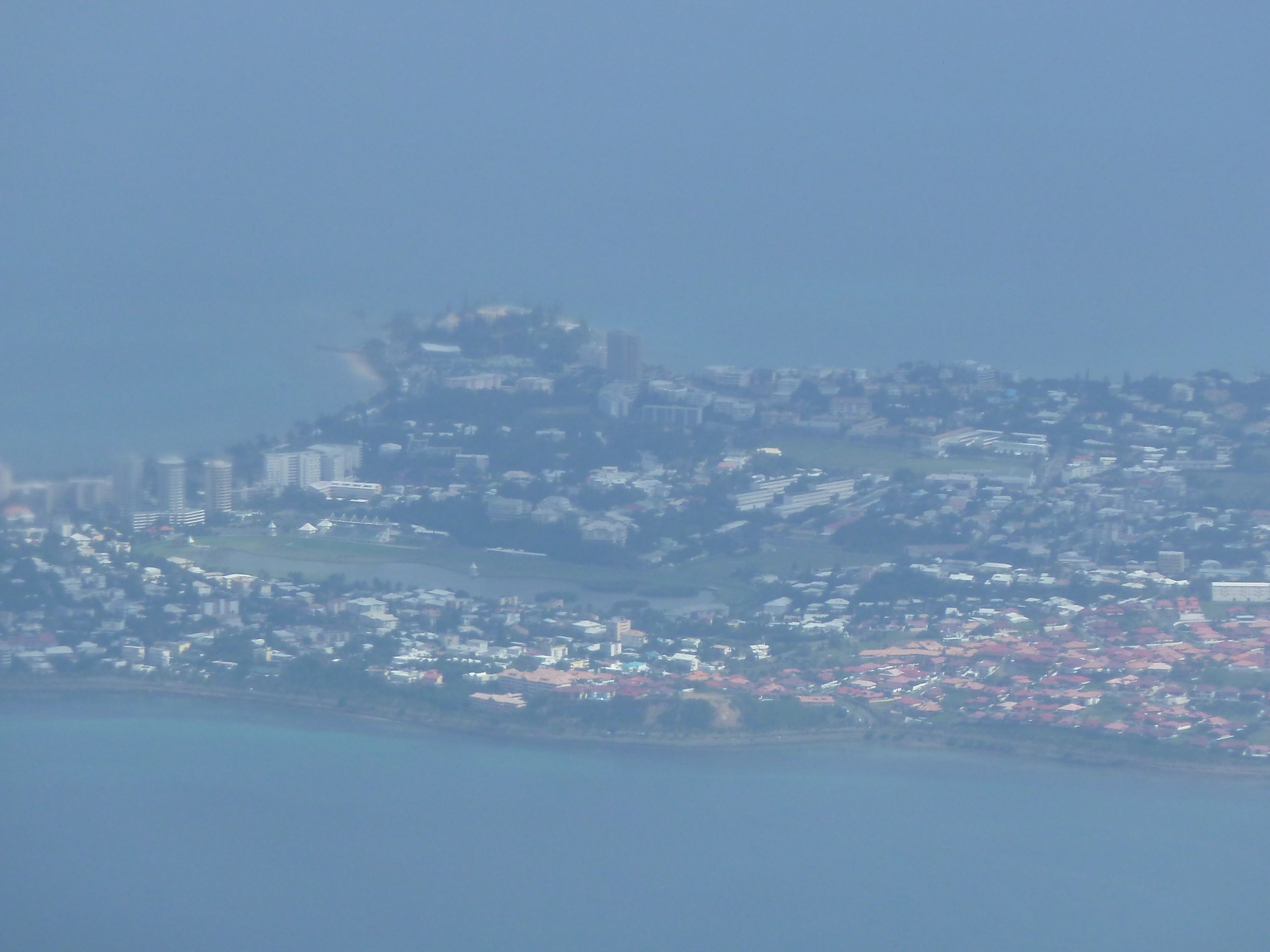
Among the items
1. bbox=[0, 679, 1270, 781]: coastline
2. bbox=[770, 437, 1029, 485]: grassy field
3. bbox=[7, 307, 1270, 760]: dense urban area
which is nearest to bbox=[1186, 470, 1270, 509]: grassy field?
bbox=[7, 307, 1270, 760]: dense urban area

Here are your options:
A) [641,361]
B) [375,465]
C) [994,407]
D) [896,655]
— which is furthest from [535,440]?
[896,655]

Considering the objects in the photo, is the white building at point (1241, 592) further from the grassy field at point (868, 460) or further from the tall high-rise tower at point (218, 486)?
the tall high-rise tower at point (218, 486)

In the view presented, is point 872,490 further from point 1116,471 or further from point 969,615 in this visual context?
point 969,615

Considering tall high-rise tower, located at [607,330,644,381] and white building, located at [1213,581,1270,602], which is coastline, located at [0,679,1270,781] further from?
tall high-rise tower, located at [607,330,644,381]

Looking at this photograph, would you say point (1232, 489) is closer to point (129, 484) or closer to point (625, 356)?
point (625, 356)

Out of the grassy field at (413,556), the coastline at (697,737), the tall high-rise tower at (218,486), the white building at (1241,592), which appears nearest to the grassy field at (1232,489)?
the white building at (1241,592)

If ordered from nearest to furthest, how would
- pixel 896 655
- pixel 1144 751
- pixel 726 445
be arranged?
1. pixel 1144 751
2. pixel 896 655
3. pixel 726 445

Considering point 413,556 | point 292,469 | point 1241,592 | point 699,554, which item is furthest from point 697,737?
point 292,469
